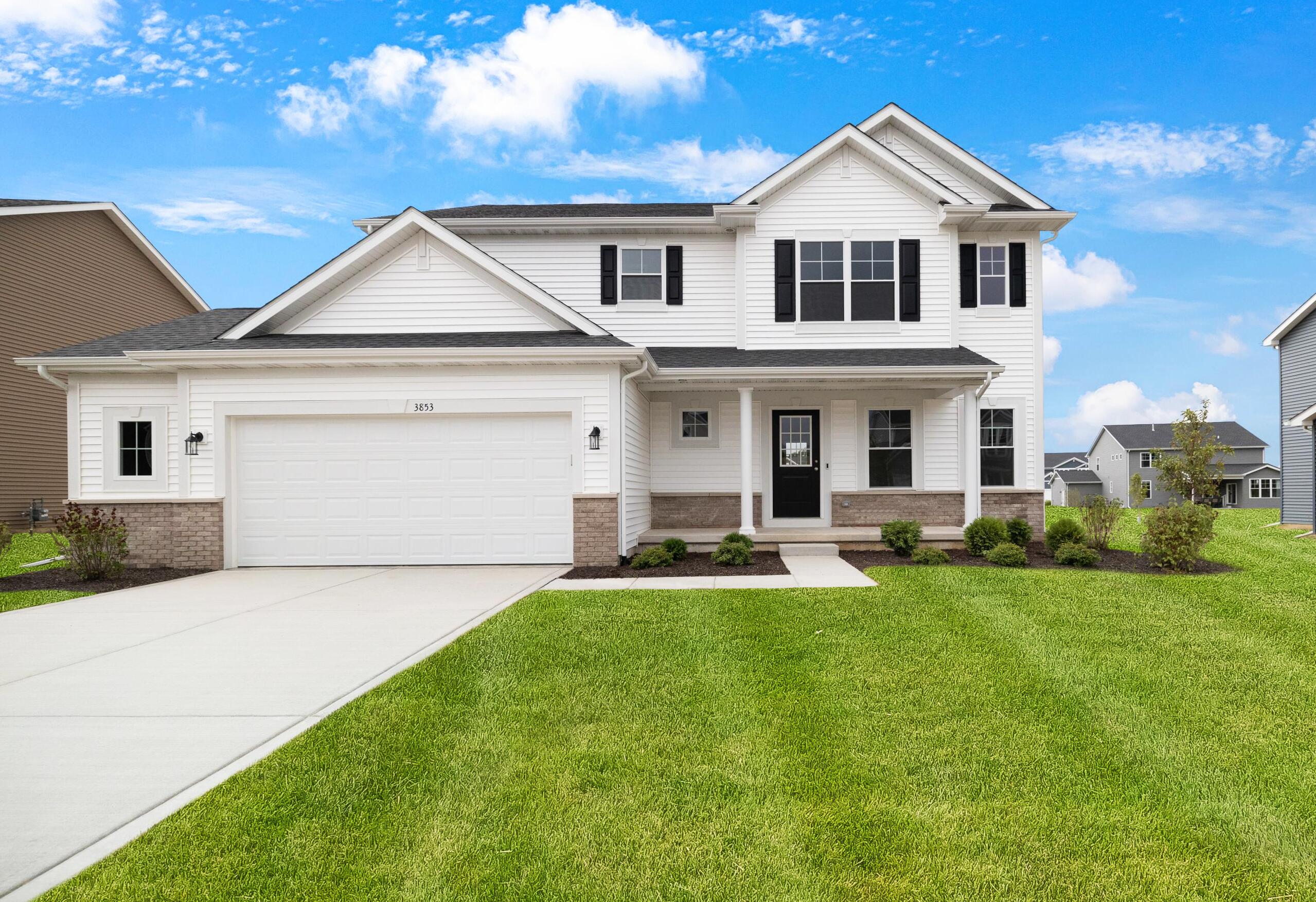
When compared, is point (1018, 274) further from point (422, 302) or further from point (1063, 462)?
point (1063, 462)

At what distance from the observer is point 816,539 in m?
13.4

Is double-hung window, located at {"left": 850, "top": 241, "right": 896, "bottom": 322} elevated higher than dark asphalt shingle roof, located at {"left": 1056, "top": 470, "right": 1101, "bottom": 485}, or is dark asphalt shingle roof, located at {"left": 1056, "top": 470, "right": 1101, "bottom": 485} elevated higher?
double-hung window, located at {"left": 850, "top": 241, "right": 896, "bottom": 322}

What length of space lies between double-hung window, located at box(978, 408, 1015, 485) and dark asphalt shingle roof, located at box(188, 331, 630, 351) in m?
7.99

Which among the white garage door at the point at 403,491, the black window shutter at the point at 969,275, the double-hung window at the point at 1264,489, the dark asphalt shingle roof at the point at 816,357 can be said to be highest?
the black window shutter at the point at 969,275

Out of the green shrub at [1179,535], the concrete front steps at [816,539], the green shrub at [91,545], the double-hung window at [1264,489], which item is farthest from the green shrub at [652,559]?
the double-hung window at [1264,489]

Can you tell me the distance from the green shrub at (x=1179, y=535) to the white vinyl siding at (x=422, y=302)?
32.8ft

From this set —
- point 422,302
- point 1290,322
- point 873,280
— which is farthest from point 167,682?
point 1290,322

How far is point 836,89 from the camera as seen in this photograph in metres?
21.5

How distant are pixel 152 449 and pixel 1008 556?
47.0ft

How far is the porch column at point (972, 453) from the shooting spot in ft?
46.0

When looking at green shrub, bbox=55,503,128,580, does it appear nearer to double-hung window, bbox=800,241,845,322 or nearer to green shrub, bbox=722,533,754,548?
green shrub, bbox=722,533,754,548

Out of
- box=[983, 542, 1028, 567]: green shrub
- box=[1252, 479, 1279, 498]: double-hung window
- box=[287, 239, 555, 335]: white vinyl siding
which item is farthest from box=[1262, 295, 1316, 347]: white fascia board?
box=[1252, 479, 1279, 498]: double-hung window

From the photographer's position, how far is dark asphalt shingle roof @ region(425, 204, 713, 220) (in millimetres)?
16156

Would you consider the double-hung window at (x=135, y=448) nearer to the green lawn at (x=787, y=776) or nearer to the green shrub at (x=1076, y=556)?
the green lawn at (x=787, y=776)
